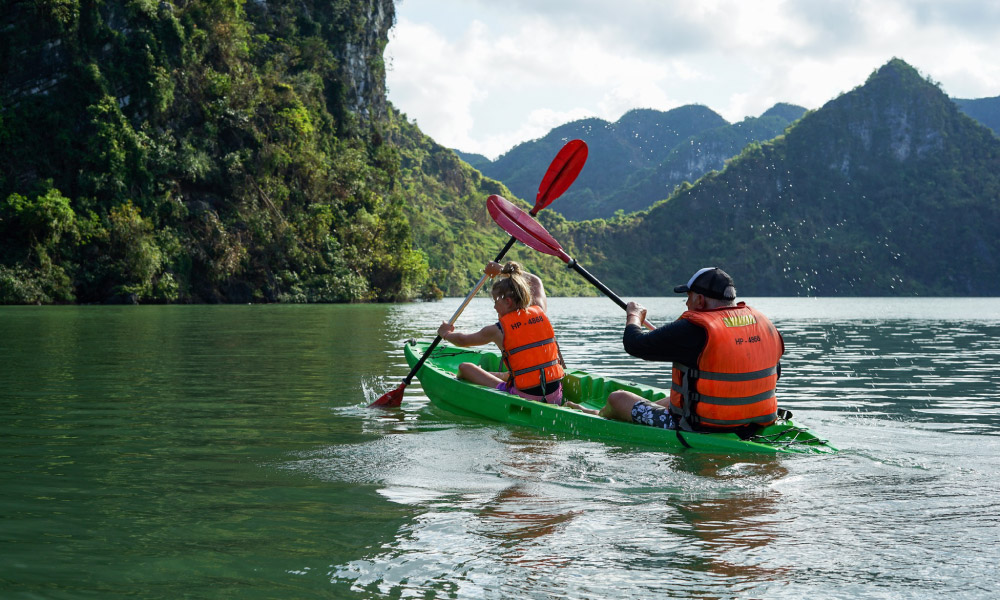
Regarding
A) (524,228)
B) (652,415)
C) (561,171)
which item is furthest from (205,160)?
(652,415)

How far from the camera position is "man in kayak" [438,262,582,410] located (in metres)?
7.62

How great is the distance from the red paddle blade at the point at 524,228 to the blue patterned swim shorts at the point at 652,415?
2.59m

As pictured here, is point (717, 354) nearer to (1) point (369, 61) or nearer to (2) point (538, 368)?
(2) point (538, 368)

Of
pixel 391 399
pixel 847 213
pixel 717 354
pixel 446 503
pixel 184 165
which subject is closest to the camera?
pixel 446 503

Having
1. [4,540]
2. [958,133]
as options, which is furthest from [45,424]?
[958,133]

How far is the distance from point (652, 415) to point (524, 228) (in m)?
3.45

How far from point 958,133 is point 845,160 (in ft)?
55.2

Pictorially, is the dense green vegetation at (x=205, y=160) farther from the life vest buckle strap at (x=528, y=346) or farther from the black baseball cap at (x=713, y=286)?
the black baseball cap at (x=713, y=286)

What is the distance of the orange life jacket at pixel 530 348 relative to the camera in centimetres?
762

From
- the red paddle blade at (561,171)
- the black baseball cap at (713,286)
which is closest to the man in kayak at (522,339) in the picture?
the black baseball cap at (713,286)

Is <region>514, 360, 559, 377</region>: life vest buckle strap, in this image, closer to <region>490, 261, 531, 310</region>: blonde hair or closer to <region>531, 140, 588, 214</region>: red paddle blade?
<region>490, 261, 531, 310</region>: blonde hair

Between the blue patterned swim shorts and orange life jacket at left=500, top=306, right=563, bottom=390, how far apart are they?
3.98ft

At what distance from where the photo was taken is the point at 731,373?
5941 mm


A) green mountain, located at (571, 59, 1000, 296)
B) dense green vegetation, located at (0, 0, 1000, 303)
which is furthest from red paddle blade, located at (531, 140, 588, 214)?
green mountain, located at (571, 59, 1000, 296)
